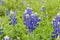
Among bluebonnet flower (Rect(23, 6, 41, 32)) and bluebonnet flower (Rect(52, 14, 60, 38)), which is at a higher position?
bluebonnet flower (Rect(23, 6, 41, 32))

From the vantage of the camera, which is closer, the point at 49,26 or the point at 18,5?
the point at 49,26

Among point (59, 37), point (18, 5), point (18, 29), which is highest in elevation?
point (18, 5)

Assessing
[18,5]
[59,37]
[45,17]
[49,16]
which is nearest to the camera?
[59,37]

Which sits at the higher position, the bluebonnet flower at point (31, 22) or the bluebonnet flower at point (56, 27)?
the bluebonnet flower at point (31, 22)

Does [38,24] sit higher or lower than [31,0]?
lower

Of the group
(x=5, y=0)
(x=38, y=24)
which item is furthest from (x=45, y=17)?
(x=5, y=0)

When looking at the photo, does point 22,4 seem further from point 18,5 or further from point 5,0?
point 5,0

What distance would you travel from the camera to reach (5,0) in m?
3.55

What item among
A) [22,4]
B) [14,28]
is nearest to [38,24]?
[14,28]

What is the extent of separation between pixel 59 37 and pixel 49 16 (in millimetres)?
802

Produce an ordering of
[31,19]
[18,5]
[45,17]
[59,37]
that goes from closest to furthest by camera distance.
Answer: [59,37]
[31,19]
[45,17]
[18,5]

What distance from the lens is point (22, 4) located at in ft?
11.2

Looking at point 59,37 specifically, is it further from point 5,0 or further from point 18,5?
point 5,0

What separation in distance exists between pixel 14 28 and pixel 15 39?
6.1 inches
